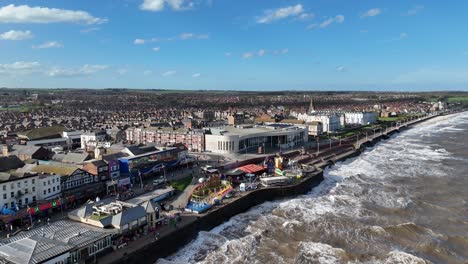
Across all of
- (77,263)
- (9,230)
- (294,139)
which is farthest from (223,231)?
(294,139)

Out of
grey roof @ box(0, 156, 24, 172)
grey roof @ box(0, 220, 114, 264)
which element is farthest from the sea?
grey roof @ box(0, 156, 24, 172)

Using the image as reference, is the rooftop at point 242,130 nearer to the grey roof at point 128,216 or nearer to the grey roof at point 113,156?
the grey roof at point 113,156

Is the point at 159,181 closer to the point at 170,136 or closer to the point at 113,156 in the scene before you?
the point at 113,156

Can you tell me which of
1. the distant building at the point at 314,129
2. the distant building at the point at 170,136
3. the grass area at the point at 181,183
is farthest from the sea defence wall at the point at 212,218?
the distant building at the point at 314,129

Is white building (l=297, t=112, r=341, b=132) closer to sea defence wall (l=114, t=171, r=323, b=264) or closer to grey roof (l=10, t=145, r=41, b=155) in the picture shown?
sea defence wall (l=114, t=171, r=323, b=264)

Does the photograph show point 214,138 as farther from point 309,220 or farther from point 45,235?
point 45,235

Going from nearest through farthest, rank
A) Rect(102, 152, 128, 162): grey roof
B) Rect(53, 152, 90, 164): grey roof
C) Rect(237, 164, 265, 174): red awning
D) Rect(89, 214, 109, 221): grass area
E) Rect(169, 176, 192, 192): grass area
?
1. Rect(89, 214, 109, 221): grass area
2. Rect(169, 176, 192, 192): grass area
3. Rect(102, 152, 128, 162): grey roof
4. Rect(53, 152, 90, 164): grey roof
5. Rect(237, 164, 265, 174): red awning
